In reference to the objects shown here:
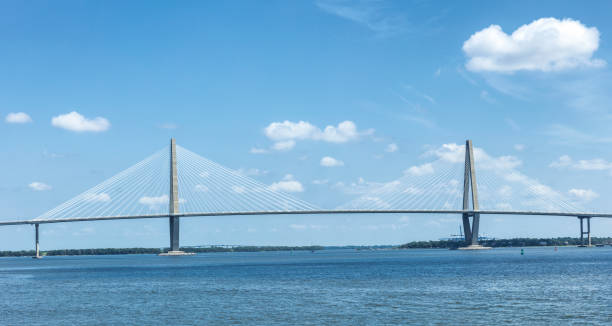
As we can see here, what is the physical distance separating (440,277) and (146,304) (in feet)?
71.4

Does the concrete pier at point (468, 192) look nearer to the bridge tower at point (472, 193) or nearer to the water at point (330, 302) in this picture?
the bridge tower at point (472, 193)

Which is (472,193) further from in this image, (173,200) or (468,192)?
(173,200)

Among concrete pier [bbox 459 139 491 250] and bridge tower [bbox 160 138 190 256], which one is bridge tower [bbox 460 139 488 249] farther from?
bridge tower [bbox 160 138 190 256]

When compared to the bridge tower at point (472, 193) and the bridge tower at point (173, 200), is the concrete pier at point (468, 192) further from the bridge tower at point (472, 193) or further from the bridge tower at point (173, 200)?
the bridge tower at point (173, 200)

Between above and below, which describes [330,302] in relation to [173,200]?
below

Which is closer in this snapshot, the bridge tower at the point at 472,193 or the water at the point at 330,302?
the water at the point at 330,302

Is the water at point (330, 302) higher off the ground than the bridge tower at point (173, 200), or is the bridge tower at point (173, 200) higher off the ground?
the bridge tower at point (173, 200)

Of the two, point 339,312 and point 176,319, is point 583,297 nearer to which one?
point 339,312

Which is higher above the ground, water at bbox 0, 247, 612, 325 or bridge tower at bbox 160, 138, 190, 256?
bridge tower at bbox 160, 138, 190, 256

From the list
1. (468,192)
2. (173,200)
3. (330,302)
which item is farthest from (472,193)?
(330,302)

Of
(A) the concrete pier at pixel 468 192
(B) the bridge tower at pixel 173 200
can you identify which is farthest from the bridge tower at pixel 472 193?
(B) the bridge tower at pixel 173 200

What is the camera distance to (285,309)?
29.1 metres

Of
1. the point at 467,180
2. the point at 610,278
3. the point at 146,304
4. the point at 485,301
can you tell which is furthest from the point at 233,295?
the point at 467,180

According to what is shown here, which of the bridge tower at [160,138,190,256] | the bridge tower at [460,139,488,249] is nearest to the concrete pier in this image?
the bridge tower at [460,139,488,249]
